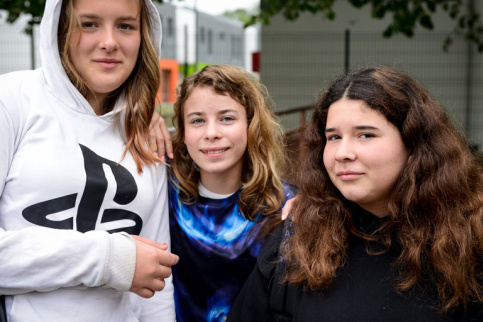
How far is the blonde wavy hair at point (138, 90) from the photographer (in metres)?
2.09

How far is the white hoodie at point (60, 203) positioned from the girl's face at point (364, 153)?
30.8 inches

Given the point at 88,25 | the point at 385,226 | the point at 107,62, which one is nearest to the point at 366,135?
the point at 385,226

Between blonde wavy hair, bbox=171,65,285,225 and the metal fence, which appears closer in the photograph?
blonde wavy hair, bbox=171,65,285,225

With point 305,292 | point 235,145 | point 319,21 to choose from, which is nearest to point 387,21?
point 319,21

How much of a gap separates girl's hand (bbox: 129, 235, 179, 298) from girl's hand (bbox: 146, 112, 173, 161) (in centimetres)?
59

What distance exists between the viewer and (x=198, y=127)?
8.21 ft

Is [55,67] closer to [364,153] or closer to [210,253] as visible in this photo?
[210,253]

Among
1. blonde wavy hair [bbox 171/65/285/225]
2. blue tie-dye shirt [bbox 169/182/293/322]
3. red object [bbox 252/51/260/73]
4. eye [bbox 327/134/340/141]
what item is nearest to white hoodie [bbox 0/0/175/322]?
blue tie-dye shirt [bbox 169/182/293/322]

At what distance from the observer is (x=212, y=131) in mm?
2420

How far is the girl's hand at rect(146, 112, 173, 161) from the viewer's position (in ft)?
7.93

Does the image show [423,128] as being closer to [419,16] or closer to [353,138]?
[353,138]

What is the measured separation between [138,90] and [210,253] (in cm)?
80

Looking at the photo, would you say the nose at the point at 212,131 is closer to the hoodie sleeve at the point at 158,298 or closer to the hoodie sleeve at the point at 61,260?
the hoodie sleeve at the point at 158,298

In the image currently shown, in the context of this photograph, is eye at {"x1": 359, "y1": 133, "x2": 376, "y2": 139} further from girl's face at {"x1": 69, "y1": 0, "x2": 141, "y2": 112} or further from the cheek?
girl's face at {"x1": 69, "y1": 0, "x2": 141, "y2": 112}
